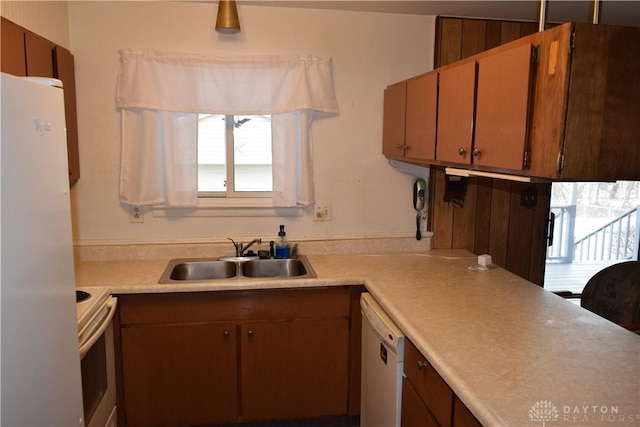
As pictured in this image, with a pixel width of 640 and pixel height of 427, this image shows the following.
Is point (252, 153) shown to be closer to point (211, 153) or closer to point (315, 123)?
point (211, 153)

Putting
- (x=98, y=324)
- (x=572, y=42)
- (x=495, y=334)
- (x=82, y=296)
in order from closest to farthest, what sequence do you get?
(x=572, y=42), (x=495, y=334), (x=98, y=324), (x=82, y=296)

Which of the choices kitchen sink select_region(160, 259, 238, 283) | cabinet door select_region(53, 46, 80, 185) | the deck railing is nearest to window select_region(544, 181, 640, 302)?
the deck railing

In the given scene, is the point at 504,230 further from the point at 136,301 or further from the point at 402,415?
the point at 136,301

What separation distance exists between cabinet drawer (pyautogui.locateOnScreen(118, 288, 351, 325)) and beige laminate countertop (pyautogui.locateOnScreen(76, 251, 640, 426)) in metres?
0.07

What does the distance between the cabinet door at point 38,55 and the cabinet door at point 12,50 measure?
57 mm

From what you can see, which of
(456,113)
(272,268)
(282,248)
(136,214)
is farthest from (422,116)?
(136,214)

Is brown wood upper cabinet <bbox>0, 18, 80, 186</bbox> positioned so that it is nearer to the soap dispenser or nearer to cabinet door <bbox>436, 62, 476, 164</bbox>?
the soap dispenser

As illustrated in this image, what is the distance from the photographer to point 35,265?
43.9 inches

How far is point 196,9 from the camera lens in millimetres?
2762

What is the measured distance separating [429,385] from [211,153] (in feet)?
6.17

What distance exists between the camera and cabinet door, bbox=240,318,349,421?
2518 mm

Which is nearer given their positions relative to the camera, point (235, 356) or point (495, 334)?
point (495, 334)

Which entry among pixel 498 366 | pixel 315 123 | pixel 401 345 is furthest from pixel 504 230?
pixel 498 366

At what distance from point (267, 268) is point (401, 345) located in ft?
3.78
